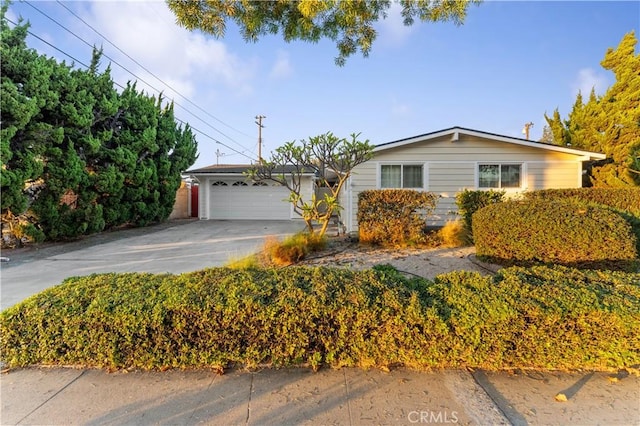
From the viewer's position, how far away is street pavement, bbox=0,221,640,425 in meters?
2.00

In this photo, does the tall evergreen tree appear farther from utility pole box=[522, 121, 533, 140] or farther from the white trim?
utility pole box=[522, 121, 533, 140]

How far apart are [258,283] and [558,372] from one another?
2.61m

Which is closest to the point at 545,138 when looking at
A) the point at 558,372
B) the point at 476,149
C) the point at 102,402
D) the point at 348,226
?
the point at 476,149

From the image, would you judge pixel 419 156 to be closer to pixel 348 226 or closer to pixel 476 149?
pixel 476 149

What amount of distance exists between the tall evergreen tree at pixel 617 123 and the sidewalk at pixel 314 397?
467 inches

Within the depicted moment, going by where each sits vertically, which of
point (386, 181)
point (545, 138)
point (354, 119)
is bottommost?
point (386, 181)

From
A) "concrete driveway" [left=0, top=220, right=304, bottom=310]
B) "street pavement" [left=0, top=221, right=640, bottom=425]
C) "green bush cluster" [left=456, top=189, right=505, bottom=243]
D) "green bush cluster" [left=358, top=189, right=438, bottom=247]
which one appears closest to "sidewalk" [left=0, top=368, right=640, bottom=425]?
"street pavement" [left=0, top=221, right=640, bottom=425]

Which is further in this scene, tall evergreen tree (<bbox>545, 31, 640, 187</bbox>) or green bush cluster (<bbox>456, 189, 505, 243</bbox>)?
tall evergreen tree (<bbox>545, 31, 640, 187</bbox>)

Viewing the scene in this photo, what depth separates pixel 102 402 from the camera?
7.04 ft

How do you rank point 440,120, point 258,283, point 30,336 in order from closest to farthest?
point 30,336
point 258,283
point 440,120

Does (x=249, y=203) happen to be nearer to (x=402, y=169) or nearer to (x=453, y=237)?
(x=402, y=169)

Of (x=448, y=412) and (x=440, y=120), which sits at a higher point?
(x=440, y=120)

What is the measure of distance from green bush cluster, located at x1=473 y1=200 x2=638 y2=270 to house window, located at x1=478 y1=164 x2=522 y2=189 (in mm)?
5834

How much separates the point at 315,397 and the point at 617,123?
1462 cm
